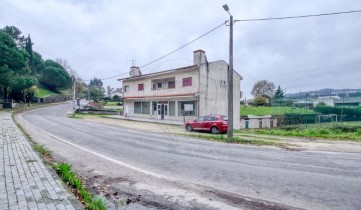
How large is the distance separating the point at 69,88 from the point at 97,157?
3780 inches

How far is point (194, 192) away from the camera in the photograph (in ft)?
17.1

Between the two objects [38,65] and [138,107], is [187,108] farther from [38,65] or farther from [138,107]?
[38,65]

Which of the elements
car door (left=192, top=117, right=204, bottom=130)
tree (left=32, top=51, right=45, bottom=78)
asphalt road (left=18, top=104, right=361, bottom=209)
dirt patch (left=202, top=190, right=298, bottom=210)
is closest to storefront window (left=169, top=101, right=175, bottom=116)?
car door (left=192, top=117, right=204, bottom=130)

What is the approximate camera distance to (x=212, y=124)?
20.1m

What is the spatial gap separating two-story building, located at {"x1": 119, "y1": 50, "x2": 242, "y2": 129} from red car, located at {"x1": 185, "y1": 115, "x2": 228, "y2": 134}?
24.8ft

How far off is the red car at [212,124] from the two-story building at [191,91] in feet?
A: 24.8

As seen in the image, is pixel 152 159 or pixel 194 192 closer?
pixel 194 192

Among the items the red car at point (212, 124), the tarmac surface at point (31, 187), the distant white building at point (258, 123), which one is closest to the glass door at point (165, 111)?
the distant white building at point (258, 123)

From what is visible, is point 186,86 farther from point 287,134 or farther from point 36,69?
point 36,69

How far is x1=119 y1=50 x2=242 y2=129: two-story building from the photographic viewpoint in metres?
29.2

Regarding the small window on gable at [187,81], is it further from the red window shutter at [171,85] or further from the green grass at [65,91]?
the green grass at [65,91]

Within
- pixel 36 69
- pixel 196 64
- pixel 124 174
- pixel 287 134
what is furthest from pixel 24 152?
pixel 36 69

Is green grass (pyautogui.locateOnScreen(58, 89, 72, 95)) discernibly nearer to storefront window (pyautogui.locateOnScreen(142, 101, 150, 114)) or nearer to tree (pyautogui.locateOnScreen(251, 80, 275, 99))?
storefront window (pyautogui.locateOnScreen(142, 101, 150, 114))

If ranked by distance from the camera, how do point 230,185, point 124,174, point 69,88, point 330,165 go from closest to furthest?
point 230,185 < point 124,174 < point 330,165 < point 69,88
